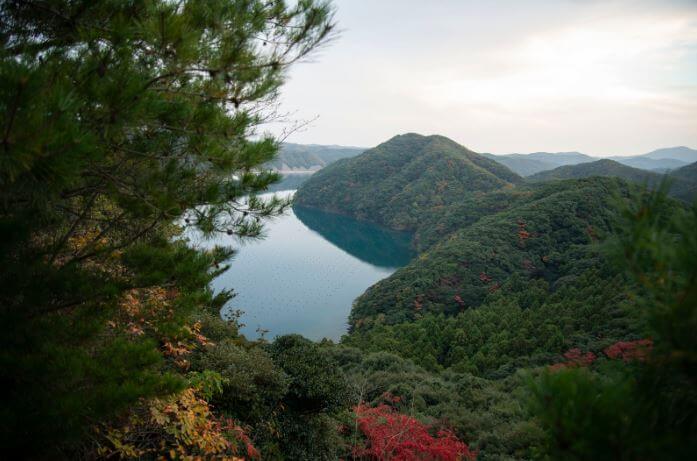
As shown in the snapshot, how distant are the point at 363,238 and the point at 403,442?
110 ft

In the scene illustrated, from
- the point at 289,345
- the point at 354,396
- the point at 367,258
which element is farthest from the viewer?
the point at 367,258

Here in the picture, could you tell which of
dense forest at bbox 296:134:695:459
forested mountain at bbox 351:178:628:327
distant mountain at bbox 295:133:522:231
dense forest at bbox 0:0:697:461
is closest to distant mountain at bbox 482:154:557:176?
distant mountain at bbox 295:133:522:231

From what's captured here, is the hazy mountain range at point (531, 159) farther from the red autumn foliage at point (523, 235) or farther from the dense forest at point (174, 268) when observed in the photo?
the dense forest at point (174, 268)

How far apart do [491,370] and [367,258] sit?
20880 mm

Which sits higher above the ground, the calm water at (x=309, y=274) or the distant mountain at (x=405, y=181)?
the distant mountain at (x=405, y=181)

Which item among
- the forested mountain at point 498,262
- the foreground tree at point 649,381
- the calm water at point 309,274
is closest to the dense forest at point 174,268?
the foreground tree at point 649,381

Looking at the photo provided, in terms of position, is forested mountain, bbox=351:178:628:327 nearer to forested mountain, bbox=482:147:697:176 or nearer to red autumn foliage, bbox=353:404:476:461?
red autumn foliage, bbox=353:404:476:461

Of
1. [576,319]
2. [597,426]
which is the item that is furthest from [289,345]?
[576,319]

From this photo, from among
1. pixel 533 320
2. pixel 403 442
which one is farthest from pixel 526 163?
pixel 403 442

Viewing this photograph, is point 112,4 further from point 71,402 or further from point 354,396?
point 354,396

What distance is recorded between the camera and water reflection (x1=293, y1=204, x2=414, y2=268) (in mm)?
32031

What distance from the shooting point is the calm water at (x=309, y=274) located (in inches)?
723

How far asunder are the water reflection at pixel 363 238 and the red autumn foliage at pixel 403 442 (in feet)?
77.9

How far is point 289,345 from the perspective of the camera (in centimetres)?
611
